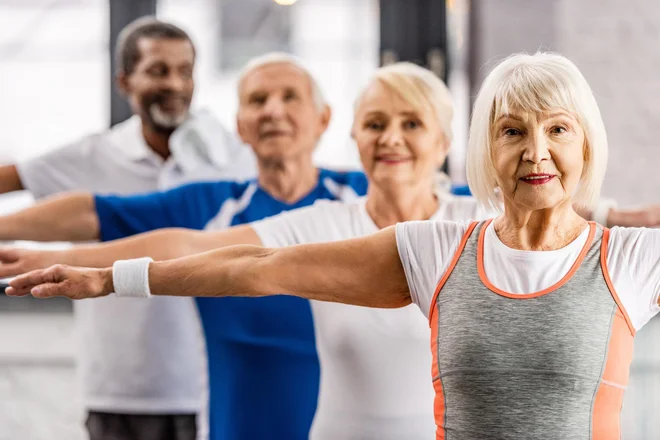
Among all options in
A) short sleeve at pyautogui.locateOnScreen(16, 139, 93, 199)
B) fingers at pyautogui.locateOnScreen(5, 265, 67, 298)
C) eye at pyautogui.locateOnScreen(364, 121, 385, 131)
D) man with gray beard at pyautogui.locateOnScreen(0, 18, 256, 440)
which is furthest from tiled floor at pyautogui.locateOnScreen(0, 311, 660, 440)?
fingers at pyautogui.locateOnScreen(5, 265, 67, 298)

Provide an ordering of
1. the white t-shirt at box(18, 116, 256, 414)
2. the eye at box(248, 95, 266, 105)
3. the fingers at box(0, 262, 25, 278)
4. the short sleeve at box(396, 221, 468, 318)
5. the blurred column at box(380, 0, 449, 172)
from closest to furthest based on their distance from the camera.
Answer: the short sleeve at box(396, 221, 468, 318), the fingers at box(0, 262, 25, 278), the eye at box(248, 95, 266, 105), the white t-shirt at box(18, 116, 256, 414), the blurred column at box(380, 0, 449, 172)

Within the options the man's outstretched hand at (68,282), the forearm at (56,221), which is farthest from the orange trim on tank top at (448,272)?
the forearm at (56,221)

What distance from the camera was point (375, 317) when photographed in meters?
1.65

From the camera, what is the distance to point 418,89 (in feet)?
5.82

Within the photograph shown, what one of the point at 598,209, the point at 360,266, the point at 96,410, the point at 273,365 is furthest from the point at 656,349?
the point at 360,266

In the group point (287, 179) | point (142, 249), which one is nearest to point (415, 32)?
point (287, 179)

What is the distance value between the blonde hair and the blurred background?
51.6 inches

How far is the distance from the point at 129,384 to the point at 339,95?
1351mm

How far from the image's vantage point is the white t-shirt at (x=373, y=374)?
1.61 meters

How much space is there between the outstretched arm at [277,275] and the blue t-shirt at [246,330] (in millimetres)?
621

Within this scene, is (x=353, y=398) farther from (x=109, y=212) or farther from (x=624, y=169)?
(x=624, y=169)

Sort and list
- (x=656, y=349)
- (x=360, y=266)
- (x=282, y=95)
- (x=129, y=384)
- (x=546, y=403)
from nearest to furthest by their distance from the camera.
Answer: (x=546, y=403) → (x=360, y=266) → (x=282, y=95) → (x=129, y=384) → (x=656, y=349)

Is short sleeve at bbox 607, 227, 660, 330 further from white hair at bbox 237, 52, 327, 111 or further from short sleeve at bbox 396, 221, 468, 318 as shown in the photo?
white hair at bbox 237, 52, 327, 111

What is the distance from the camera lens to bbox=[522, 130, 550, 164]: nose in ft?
3.92
